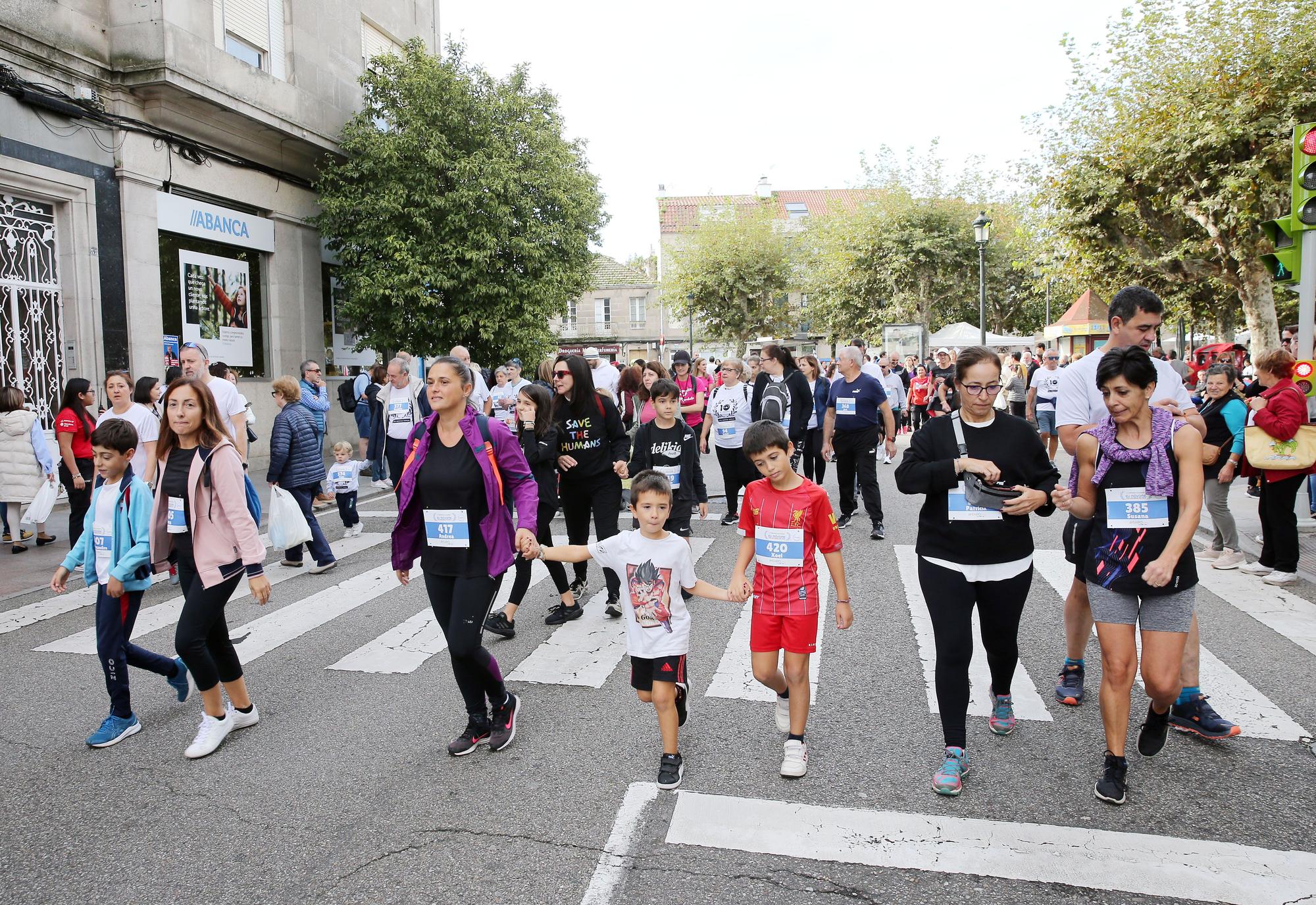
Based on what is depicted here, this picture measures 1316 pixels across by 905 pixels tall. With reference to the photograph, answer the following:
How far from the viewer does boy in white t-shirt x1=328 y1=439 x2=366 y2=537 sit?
976 centimetres

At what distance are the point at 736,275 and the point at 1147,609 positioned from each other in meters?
43.1

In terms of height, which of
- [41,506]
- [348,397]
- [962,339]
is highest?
[962,339]

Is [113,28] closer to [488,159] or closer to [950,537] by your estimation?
[488,159]

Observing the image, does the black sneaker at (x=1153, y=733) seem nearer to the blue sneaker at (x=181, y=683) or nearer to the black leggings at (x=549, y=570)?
the black leggings at (x=549, y=570)

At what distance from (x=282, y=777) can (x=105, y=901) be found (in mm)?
982

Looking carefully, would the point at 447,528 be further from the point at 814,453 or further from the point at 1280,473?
the point at 814,453

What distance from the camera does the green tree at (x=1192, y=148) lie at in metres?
17.1

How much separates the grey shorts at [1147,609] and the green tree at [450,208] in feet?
49.6

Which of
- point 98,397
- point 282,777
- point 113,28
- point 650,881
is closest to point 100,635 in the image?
point 282,777

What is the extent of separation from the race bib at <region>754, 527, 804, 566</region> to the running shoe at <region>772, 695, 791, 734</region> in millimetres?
690

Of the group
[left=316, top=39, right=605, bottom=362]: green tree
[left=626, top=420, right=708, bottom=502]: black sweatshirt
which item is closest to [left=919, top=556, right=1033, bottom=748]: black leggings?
[left=626, top=420, right=708, bottom=502]: black sweatshirt

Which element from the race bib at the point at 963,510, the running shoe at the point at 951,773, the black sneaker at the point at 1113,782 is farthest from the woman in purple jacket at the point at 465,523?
the black sneaker at the point at 1113,782

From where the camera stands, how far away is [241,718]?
4598mm

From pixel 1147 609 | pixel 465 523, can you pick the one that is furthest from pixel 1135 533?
pixel 465 523
